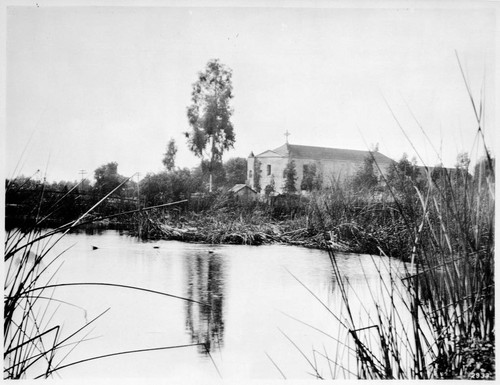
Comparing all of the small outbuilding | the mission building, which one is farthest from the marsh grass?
the mission building

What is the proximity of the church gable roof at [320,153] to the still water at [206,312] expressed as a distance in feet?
1.67

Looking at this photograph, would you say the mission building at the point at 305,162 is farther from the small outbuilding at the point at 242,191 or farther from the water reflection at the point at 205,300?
the water reflection at the point at 205,300


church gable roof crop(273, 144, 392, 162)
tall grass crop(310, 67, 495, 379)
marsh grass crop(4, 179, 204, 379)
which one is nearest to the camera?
tall grass crop(310, 67, 495, 379)

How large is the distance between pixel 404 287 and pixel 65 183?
1.79 metres

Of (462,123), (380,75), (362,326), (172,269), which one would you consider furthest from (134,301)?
(462,123)

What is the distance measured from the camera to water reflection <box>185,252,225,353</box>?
2.19 m

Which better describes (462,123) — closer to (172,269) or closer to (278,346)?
(278,346)

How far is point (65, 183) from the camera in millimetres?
2252

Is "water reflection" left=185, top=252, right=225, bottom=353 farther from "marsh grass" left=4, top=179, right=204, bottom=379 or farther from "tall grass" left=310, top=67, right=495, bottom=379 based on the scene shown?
"tall grass" left=310, top=67, right=495, bottom=379

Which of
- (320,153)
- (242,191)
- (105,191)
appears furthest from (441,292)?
(105,191)

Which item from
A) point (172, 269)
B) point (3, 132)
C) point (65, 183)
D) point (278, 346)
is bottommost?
point (278, 346)

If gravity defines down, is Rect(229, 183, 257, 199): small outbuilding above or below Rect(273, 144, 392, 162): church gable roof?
below

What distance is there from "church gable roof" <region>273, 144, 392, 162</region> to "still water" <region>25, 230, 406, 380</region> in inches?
20.0

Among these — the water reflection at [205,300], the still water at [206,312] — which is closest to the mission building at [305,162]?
the still water at [206,312]
